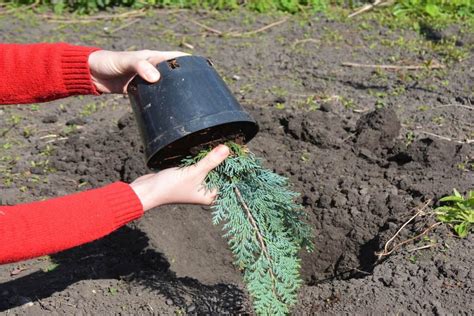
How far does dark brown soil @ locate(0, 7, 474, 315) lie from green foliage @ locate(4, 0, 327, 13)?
1.42 ft

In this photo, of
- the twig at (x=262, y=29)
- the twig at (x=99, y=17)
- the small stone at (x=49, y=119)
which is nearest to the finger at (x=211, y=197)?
the small stone at (x=49, y=119)

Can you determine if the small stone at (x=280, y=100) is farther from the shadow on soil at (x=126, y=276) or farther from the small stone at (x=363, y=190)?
the shadow on soil at (x=126, y=276)

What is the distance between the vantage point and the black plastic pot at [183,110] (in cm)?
298

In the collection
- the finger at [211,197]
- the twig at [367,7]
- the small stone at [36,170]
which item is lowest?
the small stone at [36,170]

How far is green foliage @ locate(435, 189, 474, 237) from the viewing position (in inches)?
138

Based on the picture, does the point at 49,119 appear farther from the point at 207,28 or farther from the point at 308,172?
the point at 308,172

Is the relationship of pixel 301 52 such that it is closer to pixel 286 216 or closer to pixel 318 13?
pixel 318 13

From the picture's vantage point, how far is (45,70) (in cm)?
344

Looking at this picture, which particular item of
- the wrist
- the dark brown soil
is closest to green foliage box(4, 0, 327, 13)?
the dark brown soil

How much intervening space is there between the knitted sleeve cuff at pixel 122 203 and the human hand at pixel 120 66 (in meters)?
0.44

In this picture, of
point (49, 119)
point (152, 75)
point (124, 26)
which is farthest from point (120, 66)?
point (124, 26)

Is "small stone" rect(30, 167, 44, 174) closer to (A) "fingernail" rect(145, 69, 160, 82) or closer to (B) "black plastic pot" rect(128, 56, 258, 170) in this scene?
(B) "black plastic pot" rect(128, 56, 258, 170)

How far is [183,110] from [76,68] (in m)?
0.69

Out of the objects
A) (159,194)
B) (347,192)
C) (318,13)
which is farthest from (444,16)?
(159,194)
